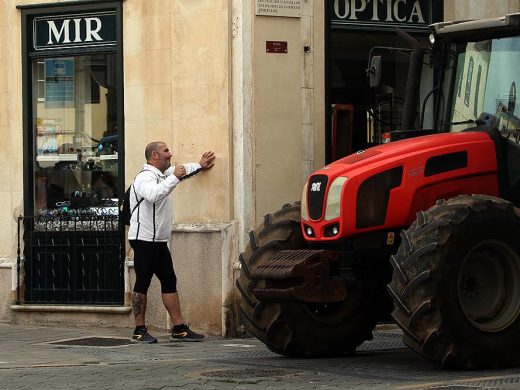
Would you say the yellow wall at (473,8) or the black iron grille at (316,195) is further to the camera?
the yellow wall at (473,8)

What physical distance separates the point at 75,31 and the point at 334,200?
596cm

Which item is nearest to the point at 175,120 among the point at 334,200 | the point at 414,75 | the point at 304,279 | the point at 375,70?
the point at 375,70

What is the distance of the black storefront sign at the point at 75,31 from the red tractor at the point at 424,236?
4617mm

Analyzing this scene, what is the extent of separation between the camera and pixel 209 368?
10.4m

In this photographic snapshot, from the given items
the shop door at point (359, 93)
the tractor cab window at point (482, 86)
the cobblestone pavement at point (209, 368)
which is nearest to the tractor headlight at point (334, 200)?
the cobblestone pavement at point (209, 368)

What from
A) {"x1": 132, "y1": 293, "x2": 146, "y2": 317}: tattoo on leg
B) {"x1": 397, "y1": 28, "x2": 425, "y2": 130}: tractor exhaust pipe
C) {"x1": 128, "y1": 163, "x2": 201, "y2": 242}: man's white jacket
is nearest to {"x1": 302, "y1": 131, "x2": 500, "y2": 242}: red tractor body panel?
{"x1": 397, "y1": 28, "x2": 425, "y2": 130}: tractor exhaust pipe

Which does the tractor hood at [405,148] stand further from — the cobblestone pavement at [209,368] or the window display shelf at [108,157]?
the window display shelf at [108,157]

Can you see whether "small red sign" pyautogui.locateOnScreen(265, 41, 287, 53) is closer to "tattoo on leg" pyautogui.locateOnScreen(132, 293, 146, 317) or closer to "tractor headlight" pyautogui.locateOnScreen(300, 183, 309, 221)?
"tattoo on leg" pyautogui.locateOnScreen(132, 293, 146, 317)

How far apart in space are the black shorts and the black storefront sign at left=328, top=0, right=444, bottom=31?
3.38 metres

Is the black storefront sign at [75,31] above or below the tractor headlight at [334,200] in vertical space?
above

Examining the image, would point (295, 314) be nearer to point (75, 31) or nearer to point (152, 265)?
point (152, 265)

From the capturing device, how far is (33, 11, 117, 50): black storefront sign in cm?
1505

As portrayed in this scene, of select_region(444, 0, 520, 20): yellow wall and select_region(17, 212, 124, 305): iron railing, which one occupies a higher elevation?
select_region(444, 0, 520, 20): yellow wall

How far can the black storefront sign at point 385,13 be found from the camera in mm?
14766
